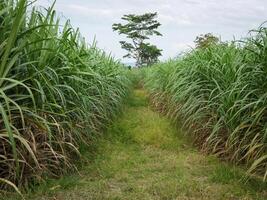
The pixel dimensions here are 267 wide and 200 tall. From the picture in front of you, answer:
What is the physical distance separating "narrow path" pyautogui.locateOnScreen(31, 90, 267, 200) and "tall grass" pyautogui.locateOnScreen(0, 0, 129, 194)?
24 centimetres

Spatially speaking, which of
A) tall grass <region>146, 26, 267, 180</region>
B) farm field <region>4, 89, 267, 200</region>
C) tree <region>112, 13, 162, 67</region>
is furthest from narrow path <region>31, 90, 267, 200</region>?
tree <region>112, 13, 162, 67</region>

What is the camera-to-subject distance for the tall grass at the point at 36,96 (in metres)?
2.68

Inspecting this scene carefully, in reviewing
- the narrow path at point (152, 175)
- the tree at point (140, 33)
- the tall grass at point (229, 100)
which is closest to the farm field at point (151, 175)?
the narrow path at point (152, 175)

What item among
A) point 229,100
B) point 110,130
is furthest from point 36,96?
point 110,130

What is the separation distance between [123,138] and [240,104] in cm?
186

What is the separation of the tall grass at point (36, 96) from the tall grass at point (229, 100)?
53.9 inches

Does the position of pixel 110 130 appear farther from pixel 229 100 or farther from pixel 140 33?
pixel 140 33

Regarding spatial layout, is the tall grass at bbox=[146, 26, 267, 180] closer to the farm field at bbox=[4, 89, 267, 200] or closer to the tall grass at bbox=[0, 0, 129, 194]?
the farm field at bbox=[4, 89, 267, 200]

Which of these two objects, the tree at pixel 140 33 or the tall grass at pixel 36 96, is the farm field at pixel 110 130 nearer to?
the tall grass at pixel 36 96

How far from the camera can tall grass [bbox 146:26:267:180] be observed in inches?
134

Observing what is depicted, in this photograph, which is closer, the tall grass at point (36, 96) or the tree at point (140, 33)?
the tall grass at point (36, 96)

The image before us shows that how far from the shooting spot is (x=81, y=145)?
4.05m

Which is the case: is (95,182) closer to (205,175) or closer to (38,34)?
(205,175)

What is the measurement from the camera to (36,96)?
3.07m
